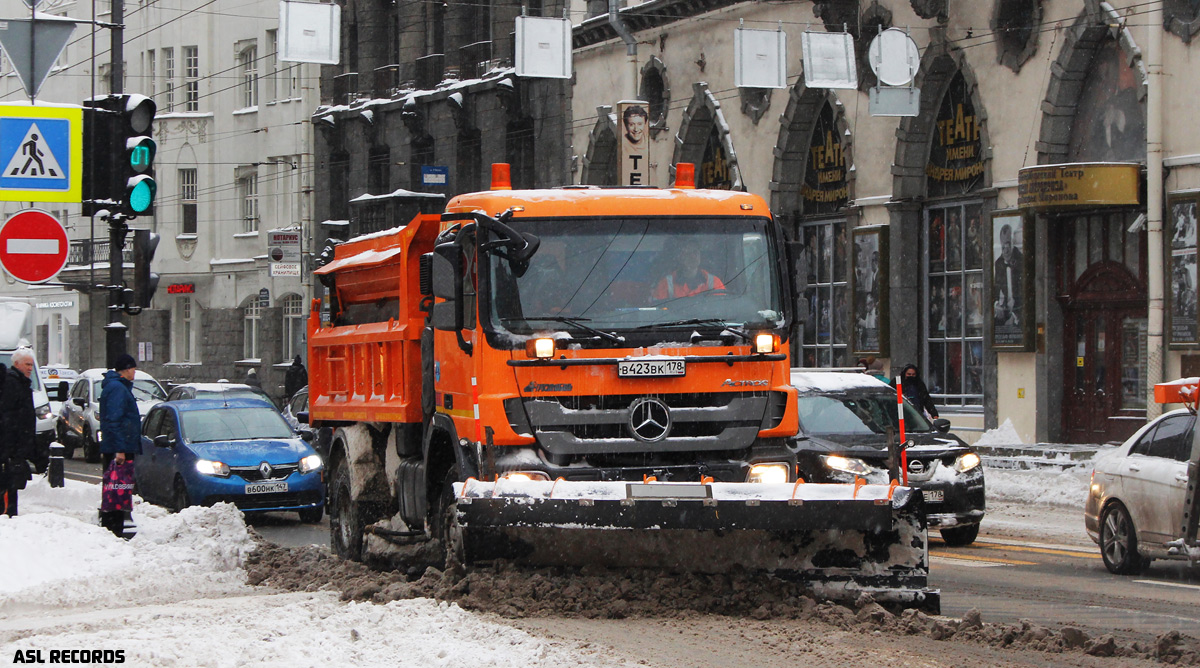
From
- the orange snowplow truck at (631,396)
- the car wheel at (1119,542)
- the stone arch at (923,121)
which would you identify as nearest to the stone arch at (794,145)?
the stone arch at (923,121)

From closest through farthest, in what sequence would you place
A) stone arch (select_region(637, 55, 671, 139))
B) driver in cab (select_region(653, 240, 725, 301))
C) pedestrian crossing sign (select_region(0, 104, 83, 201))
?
driver in cab (select_region(653, 240, 725, 301)), pedestrian crossing sign (select_region(0, 104, 83, 201)), stone arch (select_region(637, 55, 671, 139))

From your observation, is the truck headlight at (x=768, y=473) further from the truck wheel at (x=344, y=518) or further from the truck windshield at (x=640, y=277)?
the truck wheel at (x=344, y=518)

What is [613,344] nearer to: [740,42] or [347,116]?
[740,42]

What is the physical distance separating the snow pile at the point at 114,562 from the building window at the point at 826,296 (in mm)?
18616

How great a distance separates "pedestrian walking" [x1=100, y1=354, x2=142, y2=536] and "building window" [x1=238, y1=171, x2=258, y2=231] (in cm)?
4264

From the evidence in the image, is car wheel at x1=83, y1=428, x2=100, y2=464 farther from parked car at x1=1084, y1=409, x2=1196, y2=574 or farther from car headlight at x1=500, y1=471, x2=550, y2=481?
car headlight at x1=500, y1=471, x2=550, y2=481

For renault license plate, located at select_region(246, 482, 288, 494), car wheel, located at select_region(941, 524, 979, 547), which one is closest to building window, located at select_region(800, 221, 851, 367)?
renault license plate, located at select_region(246, 482, 288, 494)

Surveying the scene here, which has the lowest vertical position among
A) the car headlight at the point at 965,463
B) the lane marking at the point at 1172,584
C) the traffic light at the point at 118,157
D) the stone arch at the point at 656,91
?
the lane marking at the point at 1172,584

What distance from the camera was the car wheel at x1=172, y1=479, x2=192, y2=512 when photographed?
63.3 feet

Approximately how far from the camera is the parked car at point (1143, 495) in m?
13.3

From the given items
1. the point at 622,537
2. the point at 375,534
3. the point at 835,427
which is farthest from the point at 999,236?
the point at 622,537

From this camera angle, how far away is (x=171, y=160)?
201 feet

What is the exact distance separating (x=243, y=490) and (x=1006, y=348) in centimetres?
1351

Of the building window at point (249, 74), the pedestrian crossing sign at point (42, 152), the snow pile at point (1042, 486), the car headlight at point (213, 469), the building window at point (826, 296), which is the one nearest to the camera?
the pedestrian crossing sign at point (42, 152)
